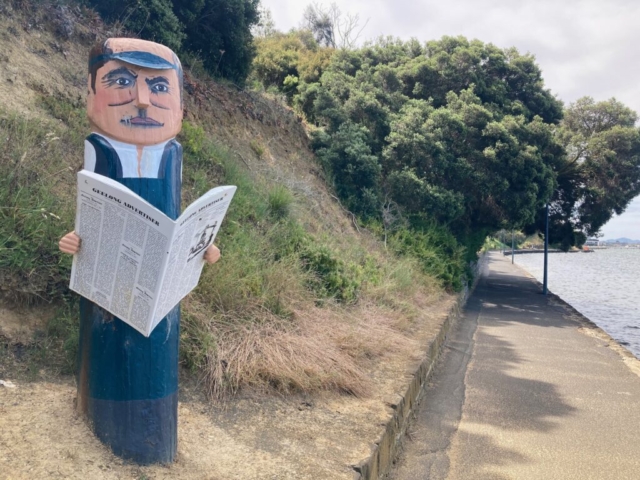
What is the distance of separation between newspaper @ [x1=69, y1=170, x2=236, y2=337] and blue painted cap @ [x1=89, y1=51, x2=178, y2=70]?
877 mm

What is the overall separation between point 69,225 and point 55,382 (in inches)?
52.6

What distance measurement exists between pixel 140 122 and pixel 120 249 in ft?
2.72

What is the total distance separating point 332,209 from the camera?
1237cm

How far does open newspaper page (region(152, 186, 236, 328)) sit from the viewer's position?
2.92m

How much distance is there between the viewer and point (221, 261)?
5.58m

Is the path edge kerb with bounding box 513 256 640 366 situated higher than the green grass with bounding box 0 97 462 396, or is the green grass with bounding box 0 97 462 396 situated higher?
the green grass with bounding box 0 97 462 396

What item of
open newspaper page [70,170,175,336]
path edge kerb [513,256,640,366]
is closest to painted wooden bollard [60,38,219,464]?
open newspaper page [70,170,175,336]

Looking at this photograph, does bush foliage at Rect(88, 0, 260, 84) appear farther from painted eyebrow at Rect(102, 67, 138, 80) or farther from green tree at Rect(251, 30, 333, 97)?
painted eyebrow at Rect(102, 67, 138, 80)

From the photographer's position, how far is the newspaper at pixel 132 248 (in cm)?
285

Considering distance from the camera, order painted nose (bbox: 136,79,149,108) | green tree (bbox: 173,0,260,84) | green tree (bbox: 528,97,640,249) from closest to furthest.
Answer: painted nose (bbox: 136,79,149,108)
green tree (bbox: 173,0,260,84)
green tree (bbox: 528,97,640,249)

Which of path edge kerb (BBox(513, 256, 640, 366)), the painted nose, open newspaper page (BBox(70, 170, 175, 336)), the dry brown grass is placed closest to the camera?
open newspaper page (BBox(70, 170, 175, 336))

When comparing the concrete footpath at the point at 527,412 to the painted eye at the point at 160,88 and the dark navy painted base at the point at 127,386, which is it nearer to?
the dark navy painted base at the point at 127,386

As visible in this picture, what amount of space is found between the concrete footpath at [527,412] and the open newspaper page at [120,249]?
114 inches

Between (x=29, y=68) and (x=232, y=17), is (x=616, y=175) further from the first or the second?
(x=29, y=68)
